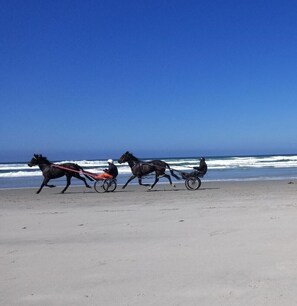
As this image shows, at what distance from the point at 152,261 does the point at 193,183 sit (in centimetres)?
1328

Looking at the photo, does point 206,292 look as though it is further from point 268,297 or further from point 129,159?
point 129,159

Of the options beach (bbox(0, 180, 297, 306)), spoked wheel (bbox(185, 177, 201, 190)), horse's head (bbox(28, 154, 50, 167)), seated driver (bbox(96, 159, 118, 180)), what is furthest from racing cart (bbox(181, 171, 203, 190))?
beach (bbox(0, 180, 297, 306))

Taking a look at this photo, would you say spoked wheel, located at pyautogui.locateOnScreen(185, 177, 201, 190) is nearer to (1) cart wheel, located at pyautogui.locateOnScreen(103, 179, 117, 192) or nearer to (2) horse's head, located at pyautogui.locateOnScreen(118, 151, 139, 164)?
(2) horse's head, located at pyautogui.locateOnScreen(118, 151, 139, 164)

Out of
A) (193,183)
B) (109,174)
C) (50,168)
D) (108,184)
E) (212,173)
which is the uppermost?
(50,168)

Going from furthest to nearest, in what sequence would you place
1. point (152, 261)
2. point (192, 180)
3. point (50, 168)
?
point (50, 168)
point (192, 180)
point (152, 261)

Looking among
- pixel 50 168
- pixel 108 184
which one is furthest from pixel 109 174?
pixel 50 168

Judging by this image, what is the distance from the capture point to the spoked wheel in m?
18.5

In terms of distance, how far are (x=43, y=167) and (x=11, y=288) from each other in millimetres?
14688

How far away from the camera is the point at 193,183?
18609 millimetres

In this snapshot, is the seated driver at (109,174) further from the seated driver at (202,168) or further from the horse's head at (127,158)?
the seated driver at (202,168)

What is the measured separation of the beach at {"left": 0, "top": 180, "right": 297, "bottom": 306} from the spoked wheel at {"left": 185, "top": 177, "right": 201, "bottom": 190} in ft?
31.5

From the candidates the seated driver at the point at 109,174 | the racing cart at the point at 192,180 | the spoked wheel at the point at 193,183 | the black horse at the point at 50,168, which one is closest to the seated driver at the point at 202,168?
the racing cart at the point at 192,180

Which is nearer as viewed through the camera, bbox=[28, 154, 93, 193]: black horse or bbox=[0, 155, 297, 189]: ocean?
bbox=[28, 154, 93, 193]: black horse

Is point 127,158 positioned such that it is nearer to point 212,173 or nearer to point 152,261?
point 152,261
